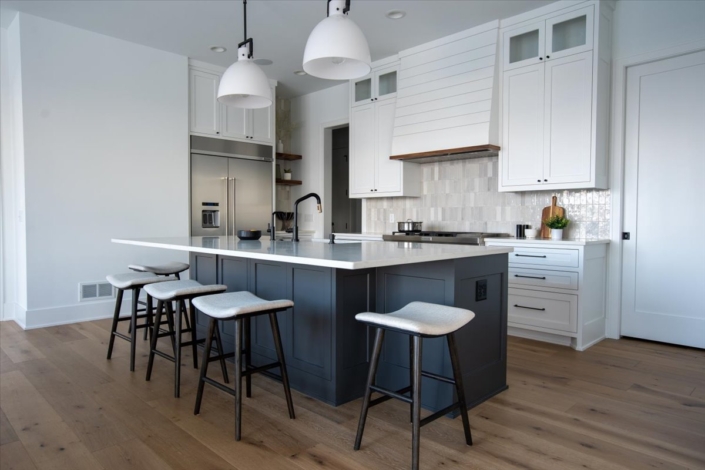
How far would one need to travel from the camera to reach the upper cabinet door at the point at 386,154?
5098 mm

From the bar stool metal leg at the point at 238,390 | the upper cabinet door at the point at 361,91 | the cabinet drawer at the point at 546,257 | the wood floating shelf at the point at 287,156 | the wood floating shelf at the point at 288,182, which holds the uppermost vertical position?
the upper cabinet door at the point at 361,91

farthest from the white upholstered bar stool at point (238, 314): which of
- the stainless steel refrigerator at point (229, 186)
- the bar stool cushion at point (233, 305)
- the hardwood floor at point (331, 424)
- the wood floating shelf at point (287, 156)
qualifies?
the wood floating shelf at point (287, 156)

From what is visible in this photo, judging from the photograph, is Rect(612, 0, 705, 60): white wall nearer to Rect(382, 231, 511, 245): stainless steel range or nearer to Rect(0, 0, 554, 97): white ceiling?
Rect(0, 0, 554, 97): white ceiling

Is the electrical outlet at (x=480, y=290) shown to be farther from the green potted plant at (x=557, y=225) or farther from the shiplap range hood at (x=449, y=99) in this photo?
the shiplap range hood at (x=449, y=99)

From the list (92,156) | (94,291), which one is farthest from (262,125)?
(94,291)

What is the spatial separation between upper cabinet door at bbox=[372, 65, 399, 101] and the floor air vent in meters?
3.49

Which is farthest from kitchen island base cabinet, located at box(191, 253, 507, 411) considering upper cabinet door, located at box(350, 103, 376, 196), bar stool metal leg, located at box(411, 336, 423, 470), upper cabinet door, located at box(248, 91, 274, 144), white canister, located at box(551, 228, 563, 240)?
upper cabinet door, located at box(248, 91, 274, 144)

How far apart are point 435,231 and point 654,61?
240 cm

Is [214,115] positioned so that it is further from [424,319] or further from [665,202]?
[665,202]

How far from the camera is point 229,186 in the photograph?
5.51 meters

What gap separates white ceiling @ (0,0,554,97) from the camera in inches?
152

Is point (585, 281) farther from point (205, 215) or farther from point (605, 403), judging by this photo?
point (205, 215)

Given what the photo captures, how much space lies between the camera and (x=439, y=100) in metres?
4.52

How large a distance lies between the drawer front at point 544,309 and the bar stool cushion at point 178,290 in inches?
96.7
